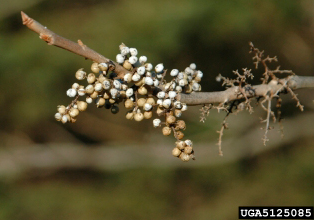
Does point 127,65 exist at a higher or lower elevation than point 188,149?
higher

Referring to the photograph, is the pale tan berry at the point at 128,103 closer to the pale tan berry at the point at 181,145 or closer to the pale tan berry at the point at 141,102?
the pale tan berry at the point at 141,102

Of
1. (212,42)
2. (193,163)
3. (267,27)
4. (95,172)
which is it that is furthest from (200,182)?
(267,27)

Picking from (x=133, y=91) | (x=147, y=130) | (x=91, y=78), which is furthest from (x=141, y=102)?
(x=147, y=130)

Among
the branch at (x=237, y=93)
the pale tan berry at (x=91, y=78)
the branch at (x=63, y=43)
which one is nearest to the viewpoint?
the branch at (x=63, y=43)

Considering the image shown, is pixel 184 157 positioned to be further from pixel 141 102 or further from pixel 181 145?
pixel 141 102

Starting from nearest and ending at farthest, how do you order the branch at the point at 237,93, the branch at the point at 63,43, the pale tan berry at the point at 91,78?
1. the branch at the point at 63,43
2. the pale tan berry at the point at 91,78
3. the branch at the point at 237,93

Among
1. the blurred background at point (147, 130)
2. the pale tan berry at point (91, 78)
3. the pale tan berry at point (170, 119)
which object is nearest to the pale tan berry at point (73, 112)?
the pale tan berry at point (91, 78)
